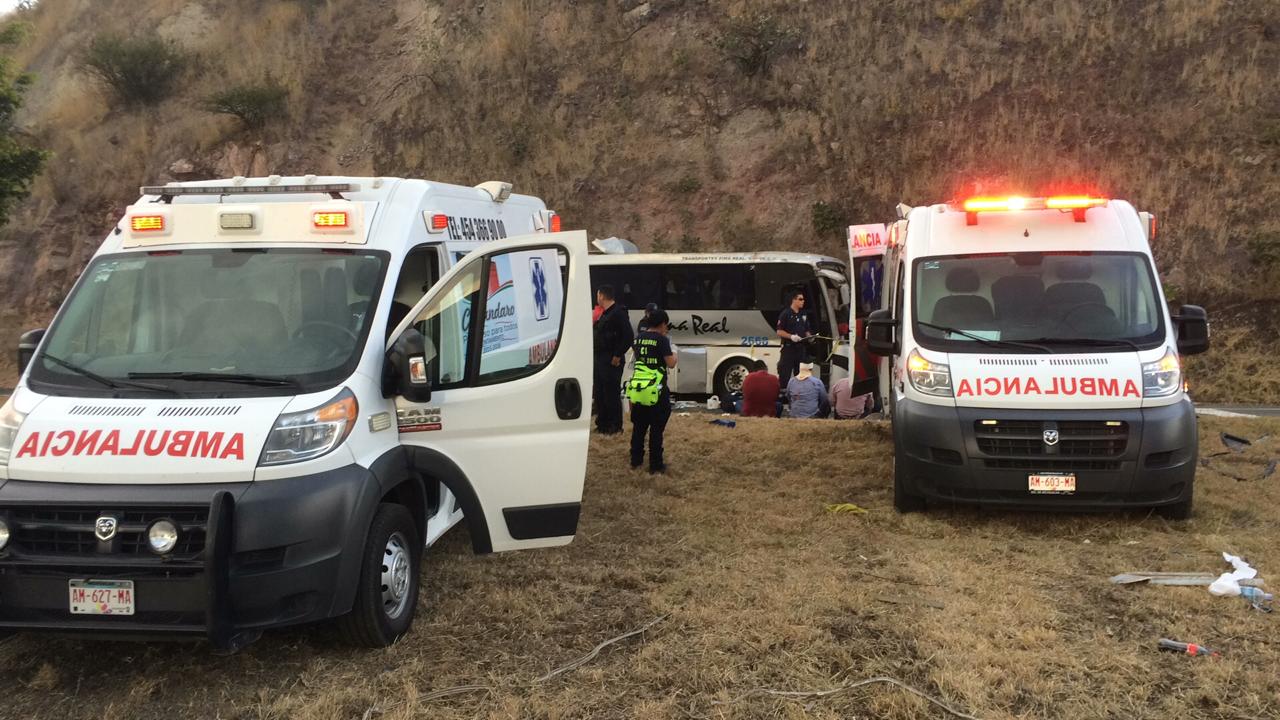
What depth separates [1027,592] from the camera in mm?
4992

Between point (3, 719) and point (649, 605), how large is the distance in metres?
2.94

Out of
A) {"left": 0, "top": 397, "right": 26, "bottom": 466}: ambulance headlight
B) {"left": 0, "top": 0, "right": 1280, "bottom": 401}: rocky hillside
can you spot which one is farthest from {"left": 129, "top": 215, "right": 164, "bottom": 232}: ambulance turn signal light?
{"left": 0, "top": 0, "right": 1280, "bottom": 401}: rocky hillside

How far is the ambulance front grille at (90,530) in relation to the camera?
11.9ft

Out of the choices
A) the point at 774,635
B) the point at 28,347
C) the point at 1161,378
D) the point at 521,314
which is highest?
the point at 521,314

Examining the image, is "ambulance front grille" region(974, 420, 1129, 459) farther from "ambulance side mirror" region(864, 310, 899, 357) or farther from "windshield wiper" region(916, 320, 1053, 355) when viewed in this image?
"ambulance side mirror" region(864, 310, 899, 357)

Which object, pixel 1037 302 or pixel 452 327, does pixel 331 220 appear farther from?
pixel 1037 302

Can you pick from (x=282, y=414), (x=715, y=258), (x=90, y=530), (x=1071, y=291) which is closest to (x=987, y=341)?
(x=1071, y=291)

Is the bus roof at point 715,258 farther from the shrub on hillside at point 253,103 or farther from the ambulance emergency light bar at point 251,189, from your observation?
the shrub on hillside at point 253,103

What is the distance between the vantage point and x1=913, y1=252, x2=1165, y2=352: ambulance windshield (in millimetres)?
6414

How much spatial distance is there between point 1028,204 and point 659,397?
A: 3.38 meters

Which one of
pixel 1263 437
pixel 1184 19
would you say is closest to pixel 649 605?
pixel 1263 437

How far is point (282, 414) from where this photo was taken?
3.89 meters

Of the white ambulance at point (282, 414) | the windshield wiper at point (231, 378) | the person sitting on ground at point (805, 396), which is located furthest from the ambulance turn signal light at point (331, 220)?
the person sitting on ground at point (805, 396)

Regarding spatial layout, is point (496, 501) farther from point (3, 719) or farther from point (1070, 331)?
point (1070, 331)
